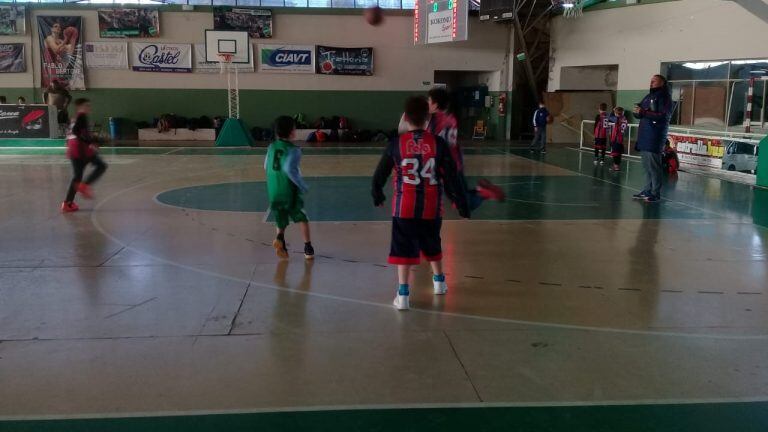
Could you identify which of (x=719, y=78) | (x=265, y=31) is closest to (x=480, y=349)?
(x=719, y=78)

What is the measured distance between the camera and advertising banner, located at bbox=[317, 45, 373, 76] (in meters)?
29.5

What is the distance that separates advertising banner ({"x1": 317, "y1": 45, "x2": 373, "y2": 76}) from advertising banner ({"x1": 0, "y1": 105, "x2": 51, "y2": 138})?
37.1ft

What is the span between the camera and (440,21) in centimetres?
2525

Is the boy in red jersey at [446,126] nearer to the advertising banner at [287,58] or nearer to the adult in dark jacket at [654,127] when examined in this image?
the adult in dark jacket at [654,127]

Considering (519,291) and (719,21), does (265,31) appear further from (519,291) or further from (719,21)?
(519,291)

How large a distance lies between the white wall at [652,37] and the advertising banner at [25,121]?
808 inches

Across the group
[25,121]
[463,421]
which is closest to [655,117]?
[463,421]

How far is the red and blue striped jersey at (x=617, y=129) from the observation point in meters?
17.4

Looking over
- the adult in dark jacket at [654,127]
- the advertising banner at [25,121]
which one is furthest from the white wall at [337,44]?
the adult in dark jacket at [654,127]

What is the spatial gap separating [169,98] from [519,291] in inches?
1023

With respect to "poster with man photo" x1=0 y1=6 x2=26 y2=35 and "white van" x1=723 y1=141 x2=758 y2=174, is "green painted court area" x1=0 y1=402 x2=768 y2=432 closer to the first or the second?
"white van" x1=723 y1=141 x2=758 y2=174

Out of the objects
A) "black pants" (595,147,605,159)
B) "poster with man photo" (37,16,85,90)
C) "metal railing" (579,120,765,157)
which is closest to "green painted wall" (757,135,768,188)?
"metal railing" (579,120,765,157)

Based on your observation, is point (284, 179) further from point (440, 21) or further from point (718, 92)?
point (440, 21)

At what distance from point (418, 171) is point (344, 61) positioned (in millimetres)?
25152
